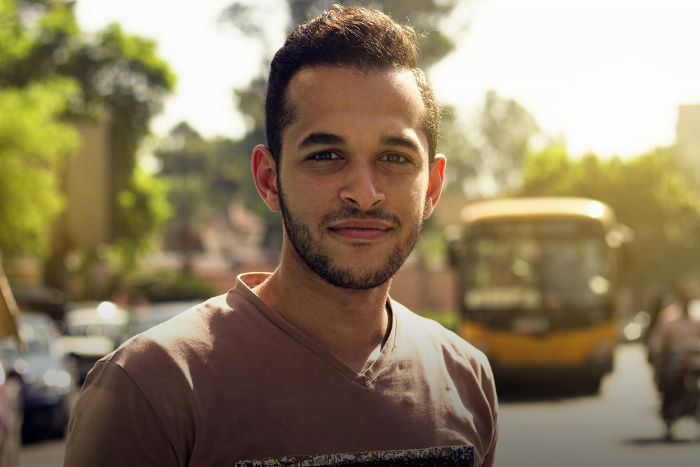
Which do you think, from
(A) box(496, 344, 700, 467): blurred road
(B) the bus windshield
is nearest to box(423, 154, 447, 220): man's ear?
(A) box(496, 344, 700, 467): blurred road

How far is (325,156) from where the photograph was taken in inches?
115

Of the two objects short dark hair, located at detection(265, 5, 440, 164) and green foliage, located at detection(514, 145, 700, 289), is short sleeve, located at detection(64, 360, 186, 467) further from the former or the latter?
green foliage, located at detection(514, 145, 700, 289)

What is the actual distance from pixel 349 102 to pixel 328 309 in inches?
15.9

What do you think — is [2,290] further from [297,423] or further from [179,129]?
[179,129]

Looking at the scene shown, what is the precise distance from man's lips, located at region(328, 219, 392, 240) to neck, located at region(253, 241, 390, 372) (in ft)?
0.37

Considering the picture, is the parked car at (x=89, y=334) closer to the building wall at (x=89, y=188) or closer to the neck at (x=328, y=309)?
the building wall at (x=89, y=188)

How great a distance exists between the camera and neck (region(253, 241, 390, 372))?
296cm

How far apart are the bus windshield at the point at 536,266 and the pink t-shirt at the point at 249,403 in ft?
72.2

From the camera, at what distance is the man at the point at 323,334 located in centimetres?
269

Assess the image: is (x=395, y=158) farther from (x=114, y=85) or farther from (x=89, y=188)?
(x=114, y=85)

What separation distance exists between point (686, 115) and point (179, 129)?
9423 centimetres

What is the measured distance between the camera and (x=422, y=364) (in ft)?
9.90

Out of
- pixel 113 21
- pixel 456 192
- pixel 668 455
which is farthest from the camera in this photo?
pixel 456 192

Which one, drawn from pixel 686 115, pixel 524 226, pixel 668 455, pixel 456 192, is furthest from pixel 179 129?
pixel 668 455
